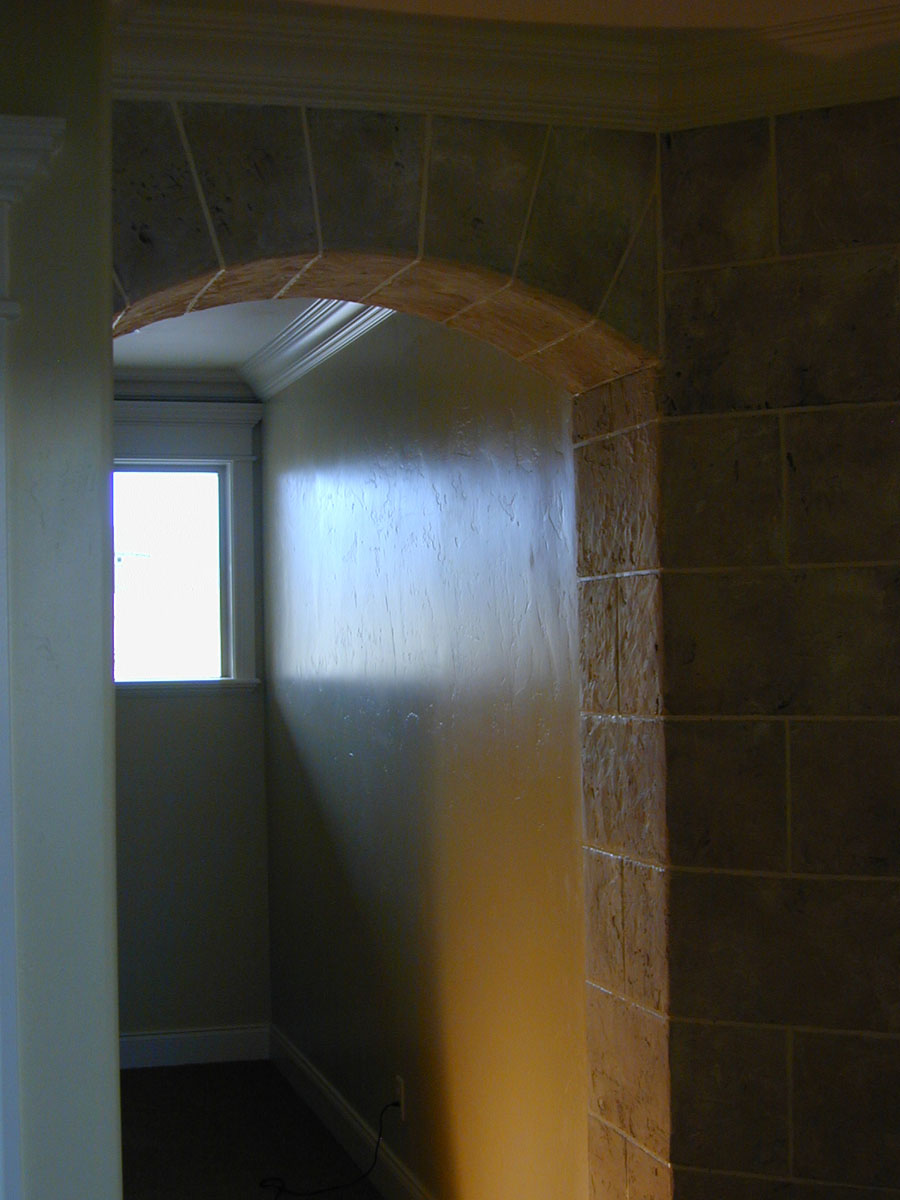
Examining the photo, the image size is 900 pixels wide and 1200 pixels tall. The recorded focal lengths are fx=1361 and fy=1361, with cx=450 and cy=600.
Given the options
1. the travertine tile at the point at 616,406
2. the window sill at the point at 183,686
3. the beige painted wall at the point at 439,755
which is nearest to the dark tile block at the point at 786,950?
the beige painted wall at the point at 439,755

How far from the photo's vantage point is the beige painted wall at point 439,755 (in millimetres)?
2754

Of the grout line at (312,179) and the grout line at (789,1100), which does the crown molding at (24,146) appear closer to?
the grout line at (312,179)

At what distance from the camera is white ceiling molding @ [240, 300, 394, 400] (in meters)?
4.09

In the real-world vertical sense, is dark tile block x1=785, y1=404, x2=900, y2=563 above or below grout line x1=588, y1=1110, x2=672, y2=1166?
above

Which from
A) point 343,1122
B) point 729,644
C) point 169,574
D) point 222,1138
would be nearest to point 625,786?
point 729,644

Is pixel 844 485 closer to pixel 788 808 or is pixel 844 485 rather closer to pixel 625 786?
pixel 788 808

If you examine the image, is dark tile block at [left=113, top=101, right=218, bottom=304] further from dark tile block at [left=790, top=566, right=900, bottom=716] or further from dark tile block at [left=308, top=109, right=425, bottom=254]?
dark tile block at [left=790, top=566, right=900, bottom=716]

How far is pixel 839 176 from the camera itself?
2.18m

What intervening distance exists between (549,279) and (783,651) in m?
0.72

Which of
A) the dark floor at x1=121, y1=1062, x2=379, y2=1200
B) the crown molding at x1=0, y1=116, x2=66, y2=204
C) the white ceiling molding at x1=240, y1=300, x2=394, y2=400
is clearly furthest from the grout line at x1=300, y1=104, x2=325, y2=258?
the dark floor at x1=121, y1=1062, x2=379, y2=1200

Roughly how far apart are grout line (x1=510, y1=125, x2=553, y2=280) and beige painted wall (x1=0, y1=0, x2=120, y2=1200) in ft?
2.55

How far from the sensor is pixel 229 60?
81.4 inches

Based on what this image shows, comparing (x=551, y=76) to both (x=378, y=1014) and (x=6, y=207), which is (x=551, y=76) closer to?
(x=6, y=207)

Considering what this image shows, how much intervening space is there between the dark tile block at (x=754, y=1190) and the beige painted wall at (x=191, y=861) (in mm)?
3448
